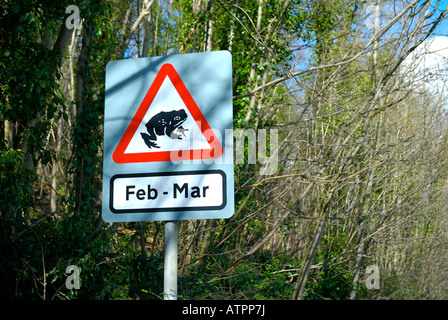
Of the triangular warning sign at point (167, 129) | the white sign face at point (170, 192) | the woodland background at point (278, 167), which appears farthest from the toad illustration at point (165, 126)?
the woodland background at point (278, 167)

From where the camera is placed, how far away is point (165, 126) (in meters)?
2.08

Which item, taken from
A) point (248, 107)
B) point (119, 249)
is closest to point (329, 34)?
point (248, 107)

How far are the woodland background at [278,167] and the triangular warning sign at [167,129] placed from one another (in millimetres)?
3807

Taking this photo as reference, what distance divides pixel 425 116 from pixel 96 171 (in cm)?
712

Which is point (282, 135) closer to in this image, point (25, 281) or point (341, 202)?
point (341, 202)

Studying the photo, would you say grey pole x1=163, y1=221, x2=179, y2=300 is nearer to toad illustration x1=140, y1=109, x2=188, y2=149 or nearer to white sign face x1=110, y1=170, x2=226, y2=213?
white sign face x1=110, y1=170, x2=226, y2=213

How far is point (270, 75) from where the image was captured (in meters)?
11.3

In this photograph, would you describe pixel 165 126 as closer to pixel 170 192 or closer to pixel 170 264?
pixel 170 192

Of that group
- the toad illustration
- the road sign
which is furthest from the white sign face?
the toad illustration

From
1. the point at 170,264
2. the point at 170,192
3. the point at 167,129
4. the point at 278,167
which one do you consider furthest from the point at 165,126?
the point at 278,167

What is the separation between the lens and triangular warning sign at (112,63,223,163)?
2.03 metres

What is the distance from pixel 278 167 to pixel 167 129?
24.5 ft

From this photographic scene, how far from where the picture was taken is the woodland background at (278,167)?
6035mm

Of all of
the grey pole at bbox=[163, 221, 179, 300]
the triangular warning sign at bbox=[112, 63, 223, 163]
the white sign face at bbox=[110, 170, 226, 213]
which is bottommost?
the grey pole at bbox=[163, 221, 179, 300]
